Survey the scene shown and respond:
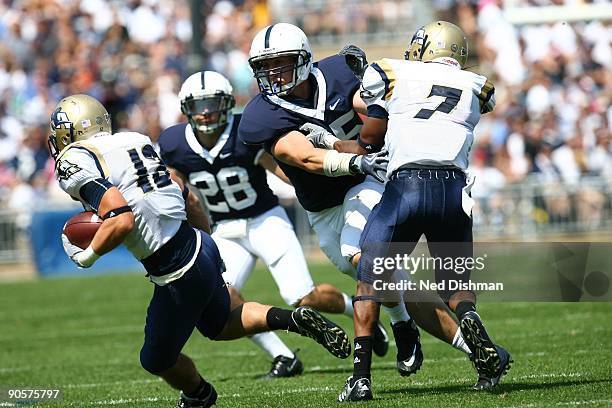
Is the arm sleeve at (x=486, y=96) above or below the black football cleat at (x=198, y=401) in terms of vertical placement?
above

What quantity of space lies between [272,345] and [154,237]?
2.16m

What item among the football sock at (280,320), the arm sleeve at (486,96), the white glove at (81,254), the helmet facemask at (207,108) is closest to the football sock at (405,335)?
the football sock at (280,320)

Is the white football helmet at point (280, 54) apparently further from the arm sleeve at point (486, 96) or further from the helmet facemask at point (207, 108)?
the helmet facemask at point (207, 108)

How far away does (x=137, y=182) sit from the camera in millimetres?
5262

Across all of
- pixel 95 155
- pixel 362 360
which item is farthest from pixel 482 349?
pixel 95 155

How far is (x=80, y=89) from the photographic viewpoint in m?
18.0

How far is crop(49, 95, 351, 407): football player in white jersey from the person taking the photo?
511 centimetres

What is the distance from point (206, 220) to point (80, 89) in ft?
40.6

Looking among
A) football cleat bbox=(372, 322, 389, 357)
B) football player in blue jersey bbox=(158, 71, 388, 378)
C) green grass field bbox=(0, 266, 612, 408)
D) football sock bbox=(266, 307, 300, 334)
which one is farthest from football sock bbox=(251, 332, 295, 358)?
football sock bbox=(266, 307, 300, 334)

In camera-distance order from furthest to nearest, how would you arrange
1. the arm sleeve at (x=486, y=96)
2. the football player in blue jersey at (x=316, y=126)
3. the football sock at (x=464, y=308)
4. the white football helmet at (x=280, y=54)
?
the white football helmet at (x=280, y=54)
the football player in blue jersey at (x=316, y=126)
the arm sleeve at (x=486, y=96)
the football sock at (x=464, y=308)

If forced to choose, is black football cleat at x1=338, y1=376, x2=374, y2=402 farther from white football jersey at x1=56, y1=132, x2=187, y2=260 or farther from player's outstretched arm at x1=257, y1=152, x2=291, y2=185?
player's outstretched arm at x1=257, y1=152, x2=291, y2=185

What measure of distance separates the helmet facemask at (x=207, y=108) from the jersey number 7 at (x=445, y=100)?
2325 millimetres

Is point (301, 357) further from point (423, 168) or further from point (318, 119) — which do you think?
point (423, 168)

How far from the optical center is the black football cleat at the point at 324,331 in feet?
17.4
